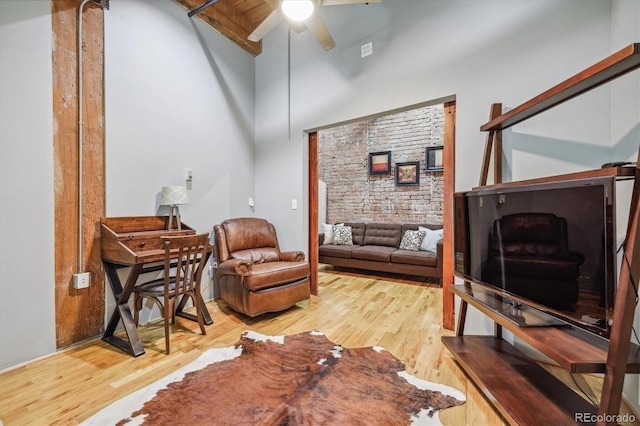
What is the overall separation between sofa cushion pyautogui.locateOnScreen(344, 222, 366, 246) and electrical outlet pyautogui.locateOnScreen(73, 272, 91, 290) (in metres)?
3.86

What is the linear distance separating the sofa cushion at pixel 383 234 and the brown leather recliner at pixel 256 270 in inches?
82.5

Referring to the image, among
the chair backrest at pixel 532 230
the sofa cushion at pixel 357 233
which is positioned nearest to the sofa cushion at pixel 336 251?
the sofa cushion at pixel 357 233

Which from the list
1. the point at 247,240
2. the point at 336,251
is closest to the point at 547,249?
the point at 247,240

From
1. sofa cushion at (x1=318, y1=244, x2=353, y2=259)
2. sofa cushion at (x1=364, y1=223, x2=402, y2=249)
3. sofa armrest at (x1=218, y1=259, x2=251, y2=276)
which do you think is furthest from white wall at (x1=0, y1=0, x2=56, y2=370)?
sofa cushion at (x1=364, y1=223, x2=402, y2=249)

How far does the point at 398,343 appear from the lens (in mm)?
2219

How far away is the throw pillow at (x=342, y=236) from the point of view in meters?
5.01

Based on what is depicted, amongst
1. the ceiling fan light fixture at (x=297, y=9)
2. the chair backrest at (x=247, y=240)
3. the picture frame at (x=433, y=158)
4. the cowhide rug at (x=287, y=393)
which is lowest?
the cowhide rug at (x=287, y=393)

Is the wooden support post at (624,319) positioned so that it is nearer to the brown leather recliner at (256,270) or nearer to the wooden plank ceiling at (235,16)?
the brown leather recliner at (256,270)

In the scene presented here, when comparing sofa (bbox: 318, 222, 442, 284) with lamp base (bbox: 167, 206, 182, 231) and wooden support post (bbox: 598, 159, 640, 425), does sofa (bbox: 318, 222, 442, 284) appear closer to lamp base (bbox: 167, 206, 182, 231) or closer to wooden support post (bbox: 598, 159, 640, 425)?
lamp base (bbox: 167, 206, 182, 231)

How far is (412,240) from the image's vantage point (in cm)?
438

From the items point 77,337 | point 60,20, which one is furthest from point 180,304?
point 60,20

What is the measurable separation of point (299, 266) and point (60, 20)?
9.57ft

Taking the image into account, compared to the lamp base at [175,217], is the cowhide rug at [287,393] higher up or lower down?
lower down

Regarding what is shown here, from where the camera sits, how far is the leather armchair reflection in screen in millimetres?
1249
